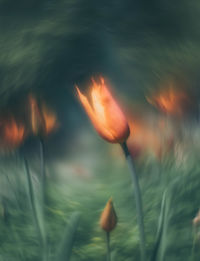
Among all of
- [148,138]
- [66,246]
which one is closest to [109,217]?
[66,246]

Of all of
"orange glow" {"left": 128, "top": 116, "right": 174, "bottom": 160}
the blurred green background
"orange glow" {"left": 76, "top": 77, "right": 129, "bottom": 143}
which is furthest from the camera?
"orange glow" {"left": 128, "top": 116, "right": 174, "bottom": 160}

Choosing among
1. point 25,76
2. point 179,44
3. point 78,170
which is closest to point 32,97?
point 25,76

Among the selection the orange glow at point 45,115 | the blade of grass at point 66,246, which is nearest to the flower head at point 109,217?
the blade of grass at point 66,246

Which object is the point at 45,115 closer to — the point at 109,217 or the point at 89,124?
the point at 89,124

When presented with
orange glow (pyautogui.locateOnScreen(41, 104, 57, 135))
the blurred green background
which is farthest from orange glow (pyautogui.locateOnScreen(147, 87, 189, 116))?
orange glow (pyautogui.locateOnScreen(41, 104, 57, 135))

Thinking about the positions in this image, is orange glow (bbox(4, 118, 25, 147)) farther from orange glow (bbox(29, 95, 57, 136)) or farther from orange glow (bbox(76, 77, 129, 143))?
orange glow (bbox(76, 77, 129, 143))

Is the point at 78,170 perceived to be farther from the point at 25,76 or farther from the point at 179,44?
the point at 179,44
